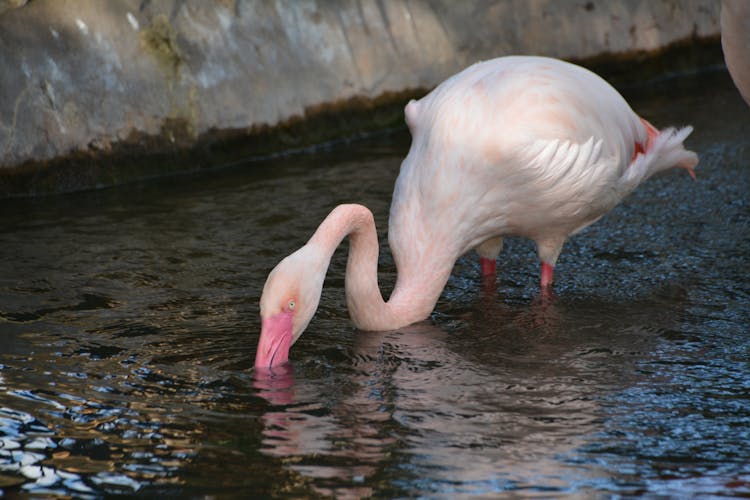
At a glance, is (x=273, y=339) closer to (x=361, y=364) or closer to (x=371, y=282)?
(x=361, y=364)

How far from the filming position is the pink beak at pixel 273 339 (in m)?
4.27

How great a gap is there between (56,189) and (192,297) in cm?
230

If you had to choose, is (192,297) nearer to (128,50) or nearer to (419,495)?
(419,495)

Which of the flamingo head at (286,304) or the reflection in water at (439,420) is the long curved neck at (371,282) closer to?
the reflection in water at (439,420)

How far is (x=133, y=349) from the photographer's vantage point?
182 inches

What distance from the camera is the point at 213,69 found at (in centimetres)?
778

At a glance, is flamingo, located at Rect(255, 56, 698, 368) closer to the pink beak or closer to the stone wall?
the pink beak

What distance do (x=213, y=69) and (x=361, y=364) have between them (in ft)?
12.6

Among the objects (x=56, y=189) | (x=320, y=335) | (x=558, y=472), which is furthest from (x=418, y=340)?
(x=56, y=189)

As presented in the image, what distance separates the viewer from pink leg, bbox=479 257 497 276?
555cm

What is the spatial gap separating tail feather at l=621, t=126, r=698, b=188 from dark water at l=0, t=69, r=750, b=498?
42 cm

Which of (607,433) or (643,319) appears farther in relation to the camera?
(643,319)

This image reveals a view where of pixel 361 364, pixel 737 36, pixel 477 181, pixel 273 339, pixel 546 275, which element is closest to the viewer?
pixel 273 339

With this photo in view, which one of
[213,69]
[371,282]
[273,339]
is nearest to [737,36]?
[371,282]
